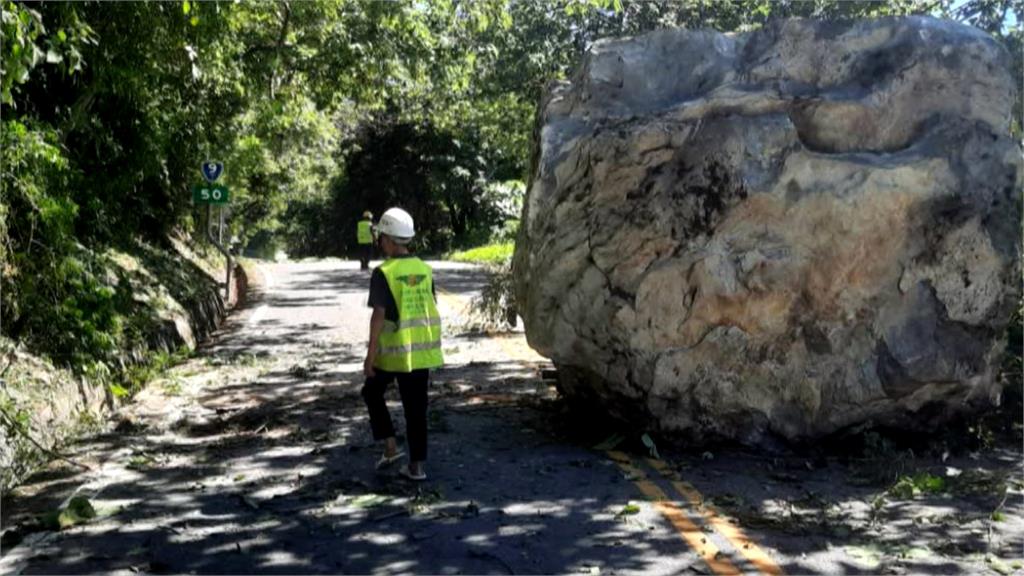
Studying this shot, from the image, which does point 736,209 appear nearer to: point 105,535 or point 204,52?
point 105,535

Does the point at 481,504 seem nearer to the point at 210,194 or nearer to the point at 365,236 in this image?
the point at 210,194

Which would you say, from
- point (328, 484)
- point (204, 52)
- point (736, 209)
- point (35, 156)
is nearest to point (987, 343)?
point (736, 209)

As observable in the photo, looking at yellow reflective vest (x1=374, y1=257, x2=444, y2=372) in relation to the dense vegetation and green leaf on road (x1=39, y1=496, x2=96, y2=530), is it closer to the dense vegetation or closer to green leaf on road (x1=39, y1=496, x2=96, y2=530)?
green leaf on road (x1=39, y1=496, x2=96, y2=530)

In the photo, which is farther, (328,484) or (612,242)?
(612,242)

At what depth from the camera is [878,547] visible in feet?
19.4

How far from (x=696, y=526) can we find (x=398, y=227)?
273 centimetres

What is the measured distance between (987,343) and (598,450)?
10.2 feet

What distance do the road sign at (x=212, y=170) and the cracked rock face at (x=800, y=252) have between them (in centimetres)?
1329

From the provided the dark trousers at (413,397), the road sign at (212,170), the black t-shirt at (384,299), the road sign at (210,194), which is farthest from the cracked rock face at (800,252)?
the road sign at (210,194)

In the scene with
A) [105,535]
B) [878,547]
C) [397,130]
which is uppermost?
[397,130]

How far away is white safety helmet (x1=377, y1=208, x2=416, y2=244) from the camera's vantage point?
7.10 m

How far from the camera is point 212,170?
66.2ft

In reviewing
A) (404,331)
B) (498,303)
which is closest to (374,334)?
(404,331)

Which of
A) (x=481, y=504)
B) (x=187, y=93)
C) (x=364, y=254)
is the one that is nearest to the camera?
(x=481, y=504)
